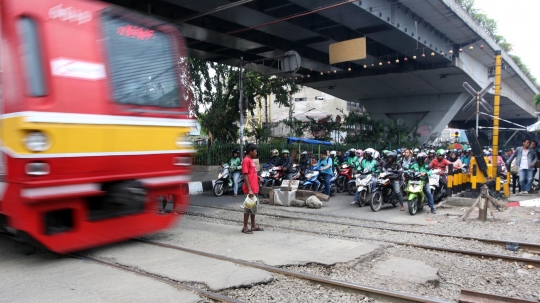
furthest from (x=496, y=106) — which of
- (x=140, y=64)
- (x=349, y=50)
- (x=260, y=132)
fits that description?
(x=260, y=132)

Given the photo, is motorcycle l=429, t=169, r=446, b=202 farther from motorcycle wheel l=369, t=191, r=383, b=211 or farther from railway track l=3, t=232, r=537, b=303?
railway track l=3, t=232, r=537, b=303

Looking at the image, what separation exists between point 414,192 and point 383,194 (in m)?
1.38

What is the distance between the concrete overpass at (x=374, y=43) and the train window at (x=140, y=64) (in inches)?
194

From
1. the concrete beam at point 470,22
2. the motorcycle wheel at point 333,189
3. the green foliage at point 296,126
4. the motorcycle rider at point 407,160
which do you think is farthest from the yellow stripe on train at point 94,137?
the green foliage at point 296,126

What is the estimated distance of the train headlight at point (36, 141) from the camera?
446 centimetres

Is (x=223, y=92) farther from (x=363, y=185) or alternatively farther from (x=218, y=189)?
(x=363, y=185)

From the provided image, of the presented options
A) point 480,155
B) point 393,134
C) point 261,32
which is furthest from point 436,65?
point 480,155

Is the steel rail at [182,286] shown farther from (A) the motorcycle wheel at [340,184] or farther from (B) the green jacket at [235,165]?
(A) the motorcycle wheel at [340,184]

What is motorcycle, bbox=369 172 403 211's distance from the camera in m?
10.5

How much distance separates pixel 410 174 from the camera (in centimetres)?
1024

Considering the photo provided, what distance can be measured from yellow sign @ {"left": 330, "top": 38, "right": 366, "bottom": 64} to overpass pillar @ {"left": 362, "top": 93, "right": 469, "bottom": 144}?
14.9 metres

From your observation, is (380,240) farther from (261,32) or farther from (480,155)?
(261,32)

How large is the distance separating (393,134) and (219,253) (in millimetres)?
Result: 22850

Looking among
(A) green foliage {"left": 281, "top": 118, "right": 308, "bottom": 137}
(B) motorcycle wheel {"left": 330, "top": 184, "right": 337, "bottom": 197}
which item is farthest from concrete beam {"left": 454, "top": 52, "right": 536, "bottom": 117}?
(B) motorcycle wheel {"left": 330, "top": 184, "right": 337, "bottom": 197}
